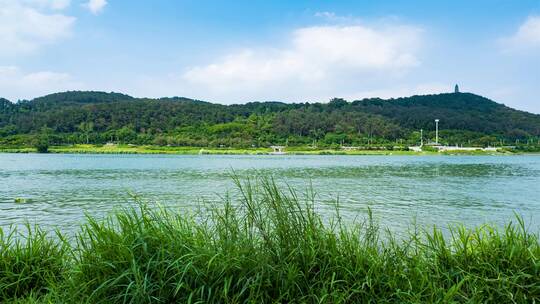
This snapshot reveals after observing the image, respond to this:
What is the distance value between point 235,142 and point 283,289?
155 metres

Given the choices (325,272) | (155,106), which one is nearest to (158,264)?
(325,272)

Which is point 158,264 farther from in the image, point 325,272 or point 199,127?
point 199,127

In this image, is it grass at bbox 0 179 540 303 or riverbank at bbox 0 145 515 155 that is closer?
grass at bbox 0 179 540 303

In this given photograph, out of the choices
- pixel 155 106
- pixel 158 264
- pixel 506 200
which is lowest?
pixel 506 200

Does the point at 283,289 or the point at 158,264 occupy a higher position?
the point at 158,264

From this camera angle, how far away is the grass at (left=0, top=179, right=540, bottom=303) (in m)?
3.95

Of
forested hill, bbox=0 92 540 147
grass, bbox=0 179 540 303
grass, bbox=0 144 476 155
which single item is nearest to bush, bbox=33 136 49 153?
grass, bbox=0 144 476 155

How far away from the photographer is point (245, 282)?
4.11m

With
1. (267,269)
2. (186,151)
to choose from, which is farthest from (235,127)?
(267,269)

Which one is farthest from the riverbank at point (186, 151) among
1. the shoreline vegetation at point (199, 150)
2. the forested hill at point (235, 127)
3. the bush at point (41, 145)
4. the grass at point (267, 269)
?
the grass at point (267, 269)

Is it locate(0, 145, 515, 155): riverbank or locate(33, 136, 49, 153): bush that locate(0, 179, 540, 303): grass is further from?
locate(33, 136, 49, 153): bush

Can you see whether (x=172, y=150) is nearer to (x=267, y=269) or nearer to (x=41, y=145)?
(x=41, y=145)

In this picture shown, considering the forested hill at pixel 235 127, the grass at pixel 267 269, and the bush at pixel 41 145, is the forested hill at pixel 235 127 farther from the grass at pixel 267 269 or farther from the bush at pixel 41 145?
the grass at pixel 267 269

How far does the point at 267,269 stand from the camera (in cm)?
417
